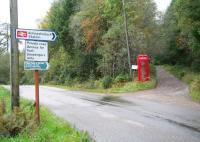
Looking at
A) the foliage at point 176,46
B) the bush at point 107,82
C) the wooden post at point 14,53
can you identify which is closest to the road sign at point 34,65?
the wooden post at point 14,53

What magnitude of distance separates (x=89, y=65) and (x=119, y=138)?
36.2m

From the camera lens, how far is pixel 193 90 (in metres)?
22.0

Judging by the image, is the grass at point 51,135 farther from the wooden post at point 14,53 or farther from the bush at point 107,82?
the bush at point 107,82

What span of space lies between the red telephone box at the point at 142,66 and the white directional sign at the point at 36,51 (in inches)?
774

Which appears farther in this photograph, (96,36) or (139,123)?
(96,36)

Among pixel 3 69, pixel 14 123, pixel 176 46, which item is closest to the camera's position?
pixel 14 123

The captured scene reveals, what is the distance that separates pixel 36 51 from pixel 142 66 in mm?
20968

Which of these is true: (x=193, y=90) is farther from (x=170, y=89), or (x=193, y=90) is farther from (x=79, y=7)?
(x=79, y=7)

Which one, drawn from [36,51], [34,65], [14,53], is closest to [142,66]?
[14,53]

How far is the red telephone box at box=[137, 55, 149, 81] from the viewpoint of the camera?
3003 centimetres

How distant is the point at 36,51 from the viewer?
10617 mm

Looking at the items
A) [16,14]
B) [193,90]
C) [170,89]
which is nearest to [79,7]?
[170,89]

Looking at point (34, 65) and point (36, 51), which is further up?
point (36, 51)

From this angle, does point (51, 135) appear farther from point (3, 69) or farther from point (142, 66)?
point (3, 69)
